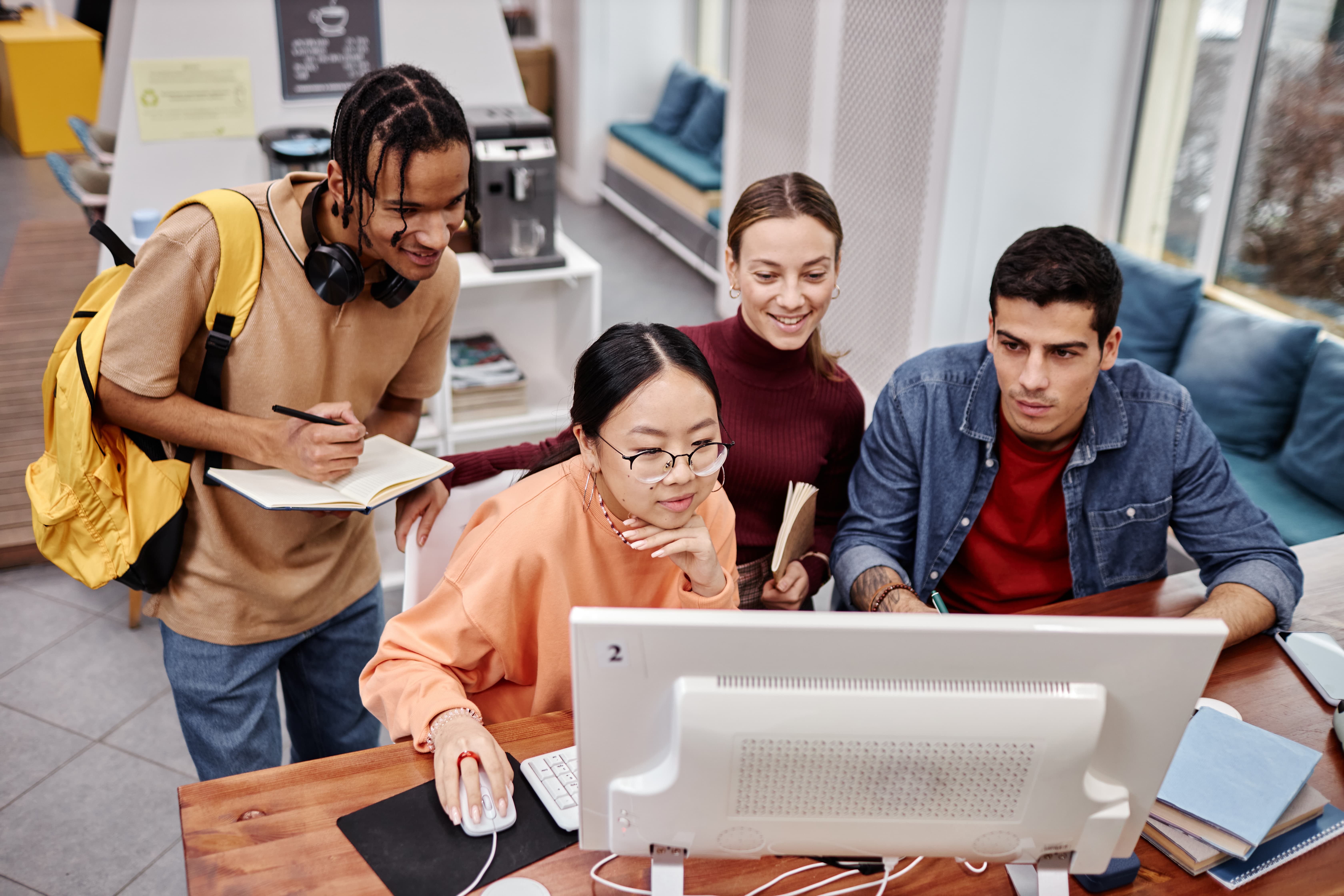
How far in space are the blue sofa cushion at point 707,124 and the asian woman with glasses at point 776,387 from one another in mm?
4683

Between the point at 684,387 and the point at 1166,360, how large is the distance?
8.55 feet

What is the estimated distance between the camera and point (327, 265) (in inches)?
58.1

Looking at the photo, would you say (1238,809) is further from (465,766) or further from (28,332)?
(28,332)

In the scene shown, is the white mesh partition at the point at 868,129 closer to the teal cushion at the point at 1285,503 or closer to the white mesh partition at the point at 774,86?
the white mesh partition at the point at 774,86

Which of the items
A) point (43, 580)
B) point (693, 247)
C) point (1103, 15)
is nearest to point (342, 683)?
point (43, 580)

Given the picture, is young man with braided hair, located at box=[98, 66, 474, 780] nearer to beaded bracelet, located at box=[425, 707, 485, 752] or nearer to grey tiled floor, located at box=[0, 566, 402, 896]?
beaded bracelet, located at box=[425, 707, 485, 752]

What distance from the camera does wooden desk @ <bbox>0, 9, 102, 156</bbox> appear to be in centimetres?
720

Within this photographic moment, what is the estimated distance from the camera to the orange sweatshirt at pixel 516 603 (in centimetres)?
140

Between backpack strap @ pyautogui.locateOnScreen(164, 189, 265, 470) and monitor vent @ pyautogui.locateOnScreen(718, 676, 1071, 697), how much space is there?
90 centimetres

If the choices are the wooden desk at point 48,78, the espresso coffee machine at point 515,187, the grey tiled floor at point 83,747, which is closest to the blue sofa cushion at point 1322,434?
the espresso coffee machine at point 515,187

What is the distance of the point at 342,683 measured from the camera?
1864mm

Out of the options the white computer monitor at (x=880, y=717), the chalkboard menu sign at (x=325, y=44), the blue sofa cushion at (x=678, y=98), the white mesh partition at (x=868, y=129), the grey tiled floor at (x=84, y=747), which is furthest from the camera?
the blue sofa cushion at (x=678, y=98)

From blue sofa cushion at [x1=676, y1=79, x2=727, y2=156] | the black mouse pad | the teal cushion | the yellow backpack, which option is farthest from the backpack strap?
blue sofa cushion at [x1=676, y1=79, x2=727, y2=156]

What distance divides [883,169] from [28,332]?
3.58m
